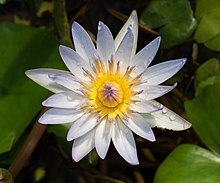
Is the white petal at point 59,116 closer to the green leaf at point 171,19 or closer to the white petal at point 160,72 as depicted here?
the white petal at point 160,72

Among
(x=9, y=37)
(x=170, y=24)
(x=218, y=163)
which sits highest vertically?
(x=9, y=37)

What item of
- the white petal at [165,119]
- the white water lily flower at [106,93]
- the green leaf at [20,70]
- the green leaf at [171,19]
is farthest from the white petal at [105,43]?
the green leaf at [171,19]

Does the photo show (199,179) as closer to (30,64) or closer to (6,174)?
(6,174)

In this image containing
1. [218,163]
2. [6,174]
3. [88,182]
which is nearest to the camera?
[6,174]

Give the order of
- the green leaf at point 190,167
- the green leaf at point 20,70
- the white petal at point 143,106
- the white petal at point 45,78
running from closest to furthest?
the white petal at point 143,106
the white petal at point 45,78
the green leaf at point 190,167
the green leaf at point 20,70

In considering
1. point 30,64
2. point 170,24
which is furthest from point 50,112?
point 170,24

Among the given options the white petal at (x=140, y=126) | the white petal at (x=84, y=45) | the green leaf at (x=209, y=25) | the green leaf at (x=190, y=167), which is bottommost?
the green leaf at (x=190, y=167)

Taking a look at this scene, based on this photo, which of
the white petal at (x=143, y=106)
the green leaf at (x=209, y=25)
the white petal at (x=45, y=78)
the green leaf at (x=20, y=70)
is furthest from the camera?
the green leaf at (x=209, y=25)
